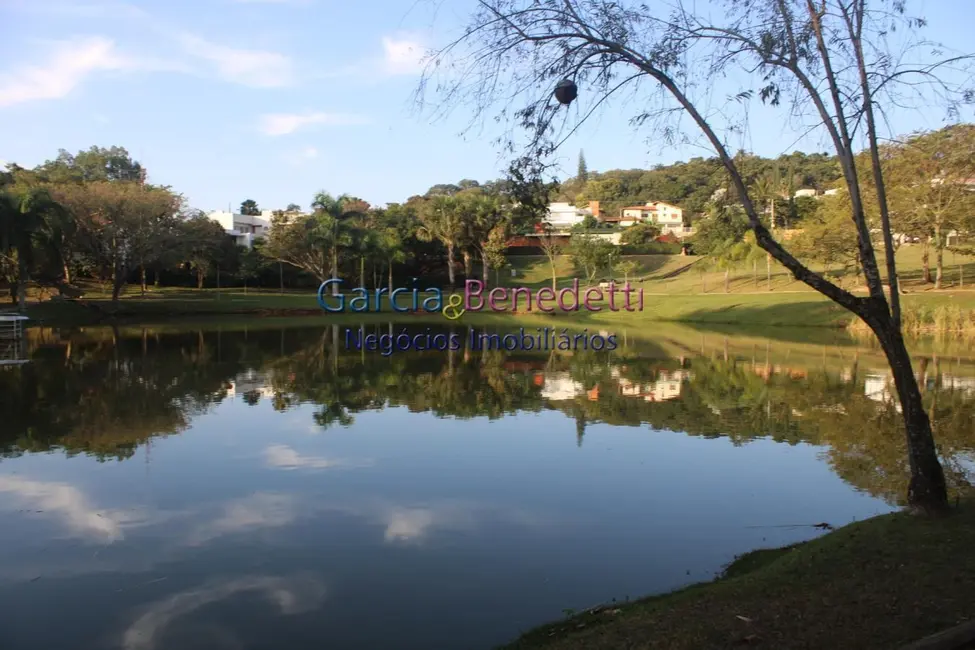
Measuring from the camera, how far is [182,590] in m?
7.86

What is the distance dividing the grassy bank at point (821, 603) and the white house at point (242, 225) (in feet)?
263

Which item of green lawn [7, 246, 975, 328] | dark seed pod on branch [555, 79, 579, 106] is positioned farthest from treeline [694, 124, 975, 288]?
dark seed pod on branch [555, 79, 579, 106]

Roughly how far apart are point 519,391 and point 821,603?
15434 mm

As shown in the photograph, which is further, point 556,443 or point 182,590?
point 556,443

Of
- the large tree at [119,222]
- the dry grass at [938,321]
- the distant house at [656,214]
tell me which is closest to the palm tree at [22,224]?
the large tree at [119,222]

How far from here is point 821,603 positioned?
20.1 feet

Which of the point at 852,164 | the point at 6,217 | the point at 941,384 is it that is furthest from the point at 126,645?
the point at 6,217

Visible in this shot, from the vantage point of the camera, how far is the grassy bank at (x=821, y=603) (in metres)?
5.54

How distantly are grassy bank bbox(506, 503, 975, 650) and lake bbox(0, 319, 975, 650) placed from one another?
96 cm

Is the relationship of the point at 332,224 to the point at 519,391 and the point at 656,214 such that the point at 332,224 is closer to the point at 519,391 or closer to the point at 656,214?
the point at 519,391

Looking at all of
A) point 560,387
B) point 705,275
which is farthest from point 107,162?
point 560,387

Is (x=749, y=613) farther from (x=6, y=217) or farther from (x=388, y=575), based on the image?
(x=6, y=217)

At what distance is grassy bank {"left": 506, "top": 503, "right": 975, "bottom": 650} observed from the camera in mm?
5543

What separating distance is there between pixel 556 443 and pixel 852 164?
26.6 feet
